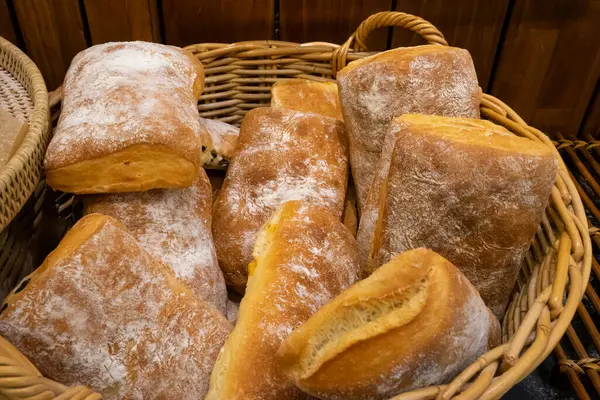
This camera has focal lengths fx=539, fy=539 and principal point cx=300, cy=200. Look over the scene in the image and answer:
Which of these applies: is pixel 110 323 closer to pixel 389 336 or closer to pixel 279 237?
pixel 279 237

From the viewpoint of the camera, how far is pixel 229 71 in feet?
5.86

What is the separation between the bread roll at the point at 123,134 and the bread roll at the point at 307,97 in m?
0.40

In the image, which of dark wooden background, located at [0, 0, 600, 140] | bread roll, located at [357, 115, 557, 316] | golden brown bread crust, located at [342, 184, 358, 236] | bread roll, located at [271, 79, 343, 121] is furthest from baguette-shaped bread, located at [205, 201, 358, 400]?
dark wooden background, located at [0, 0, 600, 140]

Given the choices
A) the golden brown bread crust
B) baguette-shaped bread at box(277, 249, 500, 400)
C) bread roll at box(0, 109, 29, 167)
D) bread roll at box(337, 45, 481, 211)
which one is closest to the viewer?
baguette-shaped bread at box(277, 249, 500, 400)

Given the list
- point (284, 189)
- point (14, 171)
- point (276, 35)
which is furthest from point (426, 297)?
point (276, 35)

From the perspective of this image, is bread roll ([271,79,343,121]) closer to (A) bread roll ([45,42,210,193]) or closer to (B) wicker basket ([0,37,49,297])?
(A) bread roll ([45,42,210,193])

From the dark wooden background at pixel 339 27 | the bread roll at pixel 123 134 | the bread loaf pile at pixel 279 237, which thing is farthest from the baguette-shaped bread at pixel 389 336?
the dark wooden background at pixel 339 27

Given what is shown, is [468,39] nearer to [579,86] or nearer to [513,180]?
[579,86]

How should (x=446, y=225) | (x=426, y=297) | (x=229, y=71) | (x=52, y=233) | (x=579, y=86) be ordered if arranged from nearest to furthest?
(x=426, y=297) → (x=446, y=225) → (x=52, y=233) → (x=229, y=71) → (x=579, y=86)

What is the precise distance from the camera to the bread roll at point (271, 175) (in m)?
1.44

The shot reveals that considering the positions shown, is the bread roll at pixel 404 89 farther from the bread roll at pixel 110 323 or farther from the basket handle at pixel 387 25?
the bread roll at pixel 110 323

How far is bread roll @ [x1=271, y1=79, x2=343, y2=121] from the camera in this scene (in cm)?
172

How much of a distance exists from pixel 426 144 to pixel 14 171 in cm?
87

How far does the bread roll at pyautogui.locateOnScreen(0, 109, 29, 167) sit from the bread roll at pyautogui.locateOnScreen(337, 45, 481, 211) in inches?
32.1
